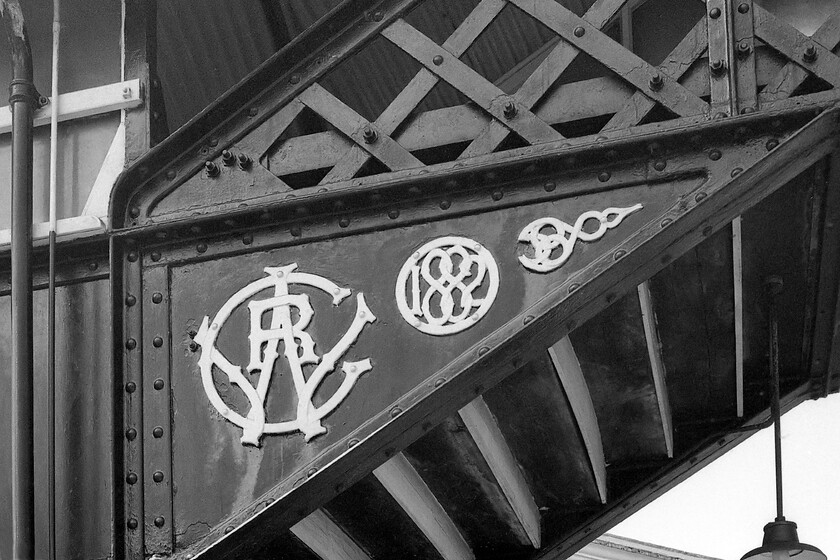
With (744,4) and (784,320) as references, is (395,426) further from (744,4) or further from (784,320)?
(784,320)

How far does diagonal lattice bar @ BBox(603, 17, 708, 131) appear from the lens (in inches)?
193

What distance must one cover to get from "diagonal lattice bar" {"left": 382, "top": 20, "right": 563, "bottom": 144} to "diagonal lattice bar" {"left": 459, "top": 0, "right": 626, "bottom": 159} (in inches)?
2.2

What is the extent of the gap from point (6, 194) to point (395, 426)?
2451mm

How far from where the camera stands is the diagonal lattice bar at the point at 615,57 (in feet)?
15.9

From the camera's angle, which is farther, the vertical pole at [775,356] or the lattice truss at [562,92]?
the vertical pole at [775,356]

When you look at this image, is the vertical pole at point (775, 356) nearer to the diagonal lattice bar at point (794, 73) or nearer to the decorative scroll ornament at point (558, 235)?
the diagonal lattice bar at point (794, 73)

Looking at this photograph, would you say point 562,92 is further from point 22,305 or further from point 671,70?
point 22,305

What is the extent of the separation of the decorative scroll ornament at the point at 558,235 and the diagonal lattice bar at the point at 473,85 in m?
0.36

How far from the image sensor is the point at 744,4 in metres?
4.95

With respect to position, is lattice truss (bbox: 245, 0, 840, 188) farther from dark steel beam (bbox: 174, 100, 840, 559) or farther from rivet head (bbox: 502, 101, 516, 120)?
dark steel beam (bbox: 174, 100, 840, 559)

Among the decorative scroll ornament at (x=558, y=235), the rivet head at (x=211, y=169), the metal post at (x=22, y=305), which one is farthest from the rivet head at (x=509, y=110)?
the metal post at (x=22, y=305)

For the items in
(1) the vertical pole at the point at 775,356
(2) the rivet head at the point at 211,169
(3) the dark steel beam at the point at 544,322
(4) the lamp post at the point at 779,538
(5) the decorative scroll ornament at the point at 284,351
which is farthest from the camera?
(4) the lamp post at the point at 779,538

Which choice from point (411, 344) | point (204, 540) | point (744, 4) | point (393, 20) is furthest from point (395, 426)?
point (744, 4)

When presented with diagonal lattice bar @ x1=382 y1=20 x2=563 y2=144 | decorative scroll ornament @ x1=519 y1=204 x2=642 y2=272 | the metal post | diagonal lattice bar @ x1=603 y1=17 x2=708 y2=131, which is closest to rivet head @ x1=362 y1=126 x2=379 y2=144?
diagonal lattice bar @ x1=382 y1=20 x2=563 y2=144
